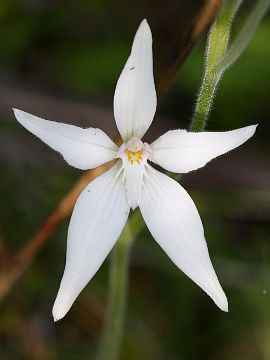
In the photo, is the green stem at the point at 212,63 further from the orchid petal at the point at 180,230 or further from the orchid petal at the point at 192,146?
the orchid petal at the point at 180,230

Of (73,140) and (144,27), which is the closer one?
(144,27)

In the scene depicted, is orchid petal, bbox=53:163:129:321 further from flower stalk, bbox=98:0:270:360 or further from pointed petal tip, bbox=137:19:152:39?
pointed petal tip, bbox=137:19:152:39

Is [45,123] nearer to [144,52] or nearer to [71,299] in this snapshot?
[144,52]

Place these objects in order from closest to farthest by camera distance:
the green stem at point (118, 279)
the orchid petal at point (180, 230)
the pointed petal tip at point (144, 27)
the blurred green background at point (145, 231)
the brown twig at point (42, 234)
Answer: the pointed petal tip at point (144, 27)
the orchid petal at point (180, 230)
the green stem at point (118, 279)
the brown twig at point (42, 234)
the blurred green background at point (145, 231)

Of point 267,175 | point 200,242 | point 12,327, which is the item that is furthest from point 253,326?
point 200,242

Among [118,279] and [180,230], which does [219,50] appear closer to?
[180,230]

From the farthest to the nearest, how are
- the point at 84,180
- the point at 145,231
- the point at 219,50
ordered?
1. the point at 145,231
2. the point at 84,180
3. the point at 219,50

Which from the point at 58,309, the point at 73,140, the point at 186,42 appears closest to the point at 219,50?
the point at 186,42

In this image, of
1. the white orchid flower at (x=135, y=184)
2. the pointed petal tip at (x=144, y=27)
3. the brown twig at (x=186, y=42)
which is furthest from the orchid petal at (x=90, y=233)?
the brown twig at (x=186, y=42)
